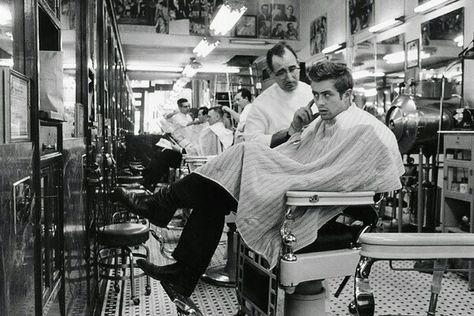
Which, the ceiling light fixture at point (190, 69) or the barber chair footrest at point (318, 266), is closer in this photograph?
the barber chair footrest at point (318, 266)

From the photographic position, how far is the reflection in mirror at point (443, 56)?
5.33m

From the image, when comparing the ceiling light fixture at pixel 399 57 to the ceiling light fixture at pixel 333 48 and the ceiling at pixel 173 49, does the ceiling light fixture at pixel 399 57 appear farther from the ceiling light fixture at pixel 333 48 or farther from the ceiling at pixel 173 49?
the ceiling at pixel 173 49

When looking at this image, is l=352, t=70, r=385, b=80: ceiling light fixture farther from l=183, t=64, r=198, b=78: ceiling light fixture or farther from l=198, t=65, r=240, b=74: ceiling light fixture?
l=198, t=65, r=240, b=74: ceiling light fixture

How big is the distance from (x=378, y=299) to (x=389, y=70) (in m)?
4.71

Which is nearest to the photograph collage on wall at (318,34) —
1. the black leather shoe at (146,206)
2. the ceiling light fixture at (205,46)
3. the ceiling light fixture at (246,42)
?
the ceiling light fixture at (246,42)

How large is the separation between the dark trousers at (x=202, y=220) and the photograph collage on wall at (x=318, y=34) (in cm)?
857

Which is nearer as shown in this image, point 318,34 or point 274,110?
point 274,110

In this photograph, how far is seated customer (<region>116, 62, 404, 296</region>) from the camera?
1998 millimetres

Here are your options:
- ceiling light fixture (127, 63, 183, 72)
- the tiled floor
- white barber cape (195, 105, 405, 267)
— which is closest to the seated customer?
white barber cape (195, 105, 405, 267)

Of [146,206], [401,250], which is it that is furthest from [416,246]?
[146,206]

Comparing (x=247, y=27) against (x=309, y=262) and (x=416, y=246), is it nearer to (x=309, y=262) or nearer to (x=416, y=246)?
(x=309, y=262)

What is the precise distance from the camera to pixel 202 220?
7.66 feet

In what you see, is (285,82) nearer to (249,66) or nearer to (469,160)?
(469,160)

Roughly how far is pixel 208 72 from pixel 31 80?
14750mm
